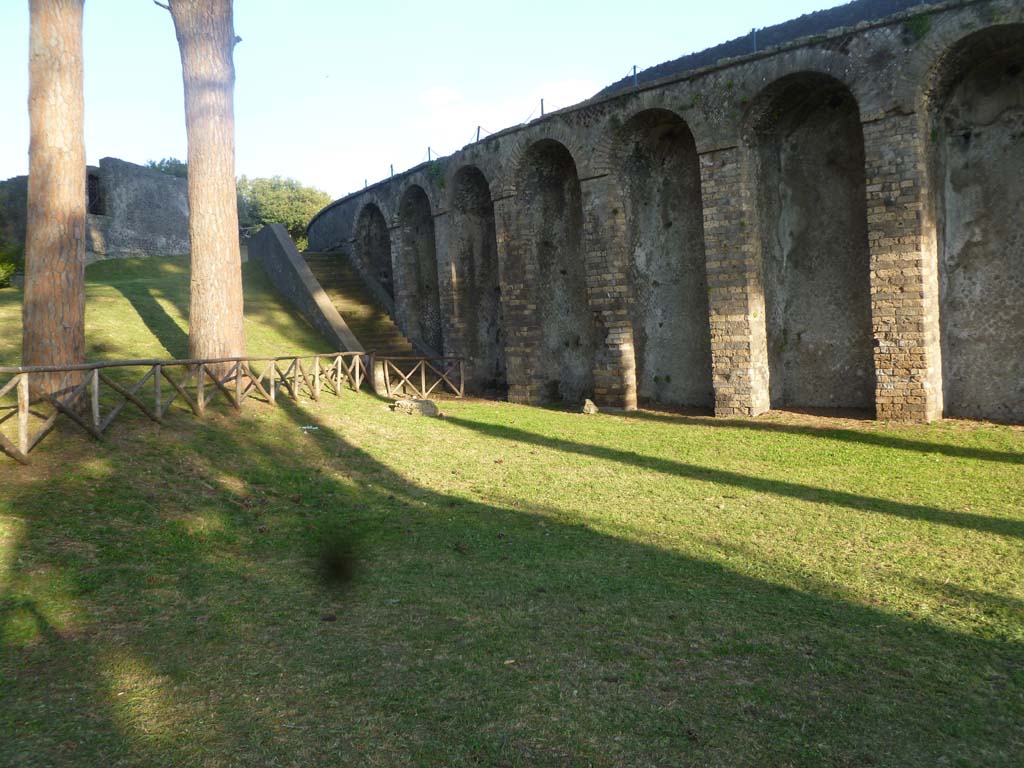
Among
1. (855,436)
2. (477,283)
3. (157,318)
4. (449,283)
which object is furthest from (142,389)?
(855,436)

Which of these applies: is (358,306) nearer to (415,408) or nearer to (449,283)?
(449,283)

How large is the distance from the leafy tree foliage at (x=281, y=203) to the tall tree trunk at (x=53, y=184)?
130 feet

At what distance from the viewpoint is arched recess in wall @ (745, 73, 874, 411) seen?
495 inches

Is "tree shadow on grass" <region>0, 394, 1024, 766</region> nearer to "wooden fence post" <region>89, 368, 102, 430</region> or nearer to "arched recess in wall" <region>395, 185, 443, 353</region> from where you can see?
"wooden fence post" <region>89, 368, 102, 430</region>

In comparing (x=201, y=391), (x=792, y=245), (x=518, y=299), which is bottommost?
(x=201, y=391)

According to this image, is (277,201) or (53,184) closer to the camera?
(53,184)

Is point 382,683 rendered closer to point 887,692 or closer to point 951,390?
point 887,692

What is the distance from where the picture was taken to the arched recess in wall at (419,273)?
20750mm

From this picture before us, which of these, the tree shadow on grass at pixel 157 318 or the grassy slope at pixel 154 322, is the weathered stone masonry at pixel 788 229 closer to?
the grassy slope at pixel 154 322

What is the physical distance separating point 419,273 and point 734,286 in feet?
33.7

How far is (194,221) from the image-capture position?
1192 cm

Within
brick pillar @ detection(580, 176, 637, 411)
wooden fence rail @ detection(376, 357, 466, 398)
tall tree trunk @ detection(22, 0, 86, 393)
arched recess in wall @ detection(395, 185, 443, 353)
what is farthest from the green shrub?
brick pillar @ detection(580, 176, 637, 411)

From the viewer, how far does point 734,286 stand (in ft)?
42.0

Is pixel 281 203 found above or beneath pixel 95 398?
above
